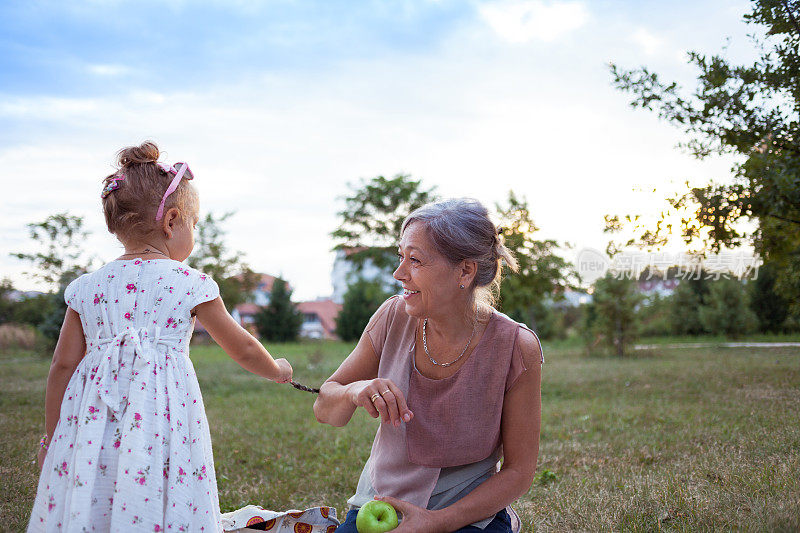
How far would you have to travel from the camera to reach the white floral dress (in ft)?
7.72

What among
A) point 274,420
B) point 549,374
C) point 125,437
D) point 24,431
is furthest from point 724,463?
point 549,374

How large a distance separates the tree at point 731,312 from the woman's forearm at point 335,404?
962 inches

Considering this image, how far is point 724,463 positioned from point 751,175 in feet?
13.1

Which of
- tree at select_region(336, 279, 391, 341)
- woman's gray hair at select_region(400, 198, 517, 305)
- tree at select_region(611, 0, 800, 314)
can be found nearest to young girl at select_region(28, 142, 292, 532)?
woman's gray hair at select_region(400, 198, 517, 305)

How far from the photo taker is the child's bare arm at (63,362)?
2.61m

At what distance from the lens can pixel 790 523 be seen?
9.76ft

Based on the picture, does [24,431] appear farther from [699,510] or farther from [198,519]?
[699,510]

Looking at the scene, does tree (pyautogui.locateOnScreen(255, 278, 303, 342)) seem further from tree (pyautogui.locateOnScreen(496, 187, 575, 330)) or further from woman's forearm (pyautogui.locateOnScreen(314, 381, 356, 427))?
woman's forearm (pyautogui.locateOnScreen(314, 381, 356, 427))

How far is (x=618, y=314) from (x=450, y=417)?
56.4ft

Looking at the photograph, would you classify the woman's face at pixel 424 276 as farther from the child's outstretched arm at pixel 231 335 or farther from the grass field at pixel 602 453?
the grass field at pixel 602 453

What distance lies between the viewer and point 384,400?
7.37ft

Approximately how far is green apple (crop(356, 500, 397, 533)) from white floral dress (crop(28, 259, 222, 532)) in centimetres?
58

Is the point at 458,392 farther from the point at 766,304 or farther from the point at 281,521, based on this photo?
the point at 766,304

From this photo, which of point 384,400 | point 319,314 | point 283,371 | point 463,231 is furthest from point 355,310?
point 384,400
